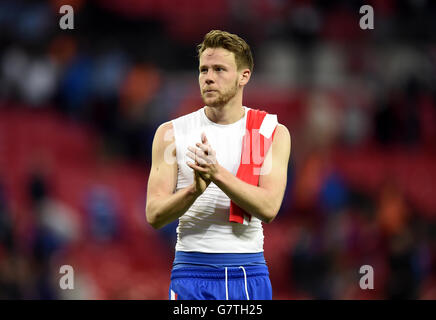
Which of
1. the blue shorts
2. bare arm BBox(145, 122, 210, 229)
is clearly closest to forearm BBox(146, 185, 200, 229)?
bare arm BBox(145, 122, 210, 229)

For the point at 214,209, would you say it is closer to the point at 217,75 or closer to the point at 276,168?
the point at 276,168

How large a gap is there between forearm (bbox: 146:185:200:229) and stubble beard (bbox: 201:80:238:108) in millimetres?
530

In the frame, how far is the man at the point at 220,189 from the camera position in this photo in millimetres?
4094

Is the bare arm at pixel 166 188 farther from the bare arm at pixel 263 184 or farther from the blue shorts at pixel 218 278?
the blue shorts at pixel 218 278

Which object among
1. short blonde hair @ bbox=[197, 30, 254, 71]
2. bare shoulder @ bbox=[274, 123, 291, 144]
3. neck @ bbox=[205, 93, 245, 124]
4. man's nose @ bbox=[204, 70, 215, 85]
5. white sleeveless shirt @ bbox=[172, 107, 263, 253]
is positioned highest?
short blonde hair @ bbox=[197, 30, 254, 71]

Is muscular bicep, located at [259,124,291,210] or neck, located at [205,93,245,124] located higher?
neck, located at [205,93,245,124]

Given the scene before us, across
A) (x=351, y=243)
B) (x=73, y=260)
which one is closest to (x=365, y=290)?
(x=351, y=243)

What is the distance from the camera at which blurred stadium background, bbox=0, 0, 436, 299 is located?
30.6 ft

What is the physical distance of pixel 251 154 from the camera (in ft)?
13.9

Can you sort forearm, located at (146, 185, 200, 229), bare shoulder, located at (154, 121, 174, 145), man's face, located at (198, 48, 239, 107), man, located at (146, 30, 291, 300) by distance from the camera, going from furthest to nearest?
bare shoulder, located at (154, 121, 174, 145), man's face, located at (198, 48, 239, 107), man, located at (146, 30, 291, 300), forearm, located at (146, 185, 200, 229)

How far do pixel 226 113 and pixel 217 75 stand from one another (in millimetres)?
259

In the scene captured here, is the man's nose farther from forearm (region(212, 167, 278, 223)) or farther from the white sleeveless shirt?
forearm (region(212, 167, 278, 223))

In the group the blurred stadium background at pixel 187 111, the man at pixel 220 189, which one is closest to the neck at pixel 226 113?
the man at pixel 220 189

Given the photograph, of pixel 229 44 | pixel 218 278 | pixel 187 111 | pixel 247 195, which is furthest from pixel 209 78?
pixel 187 111
